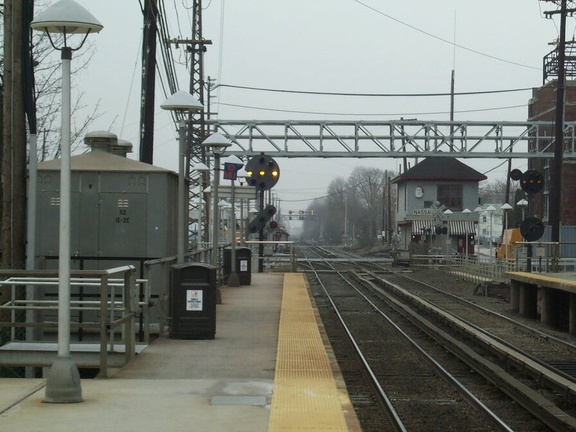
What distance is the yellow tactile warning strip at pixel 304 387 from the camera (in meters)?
8.73

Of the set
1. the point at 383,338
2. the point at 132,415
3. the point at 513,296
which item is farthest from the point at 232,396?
the point at 513,296

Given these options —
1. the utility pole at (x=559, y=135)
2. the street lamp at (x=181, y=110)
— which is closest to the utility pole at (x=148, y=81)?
the street lamp at (x=181, y=110)

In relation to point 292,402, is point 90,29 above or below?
above

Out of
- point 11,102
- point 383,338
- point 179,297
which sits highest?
point 11,102

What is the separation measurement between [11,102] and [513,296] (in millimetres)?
17325

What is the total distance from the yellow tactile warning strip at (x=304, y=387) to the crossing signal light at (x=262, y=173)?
9.49 m

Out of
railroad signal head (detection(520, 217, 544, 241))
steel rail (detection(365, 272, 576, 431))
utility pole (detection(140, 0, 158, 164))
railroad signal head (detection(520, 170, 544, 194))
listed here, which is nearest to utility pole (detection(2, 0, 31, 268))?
steel rail (detection(365, 272, 576, 431))

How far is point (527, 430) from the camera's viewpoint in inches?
403

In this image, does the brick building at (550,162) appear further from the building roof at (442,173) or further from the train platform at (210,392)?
the train platform at (210,392)

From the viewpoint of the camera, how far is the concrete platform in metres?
8.56

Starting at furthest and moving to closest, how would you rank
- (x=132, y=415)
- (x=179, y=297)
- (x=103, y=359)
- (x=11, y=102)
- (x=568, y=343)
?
(x=568, y=343) < (x=179, y=297) < (x=11, y=102) < (x=103, y=359) < (x=132, y=415)

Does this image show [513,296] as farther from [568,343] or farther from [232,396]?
[232,396]

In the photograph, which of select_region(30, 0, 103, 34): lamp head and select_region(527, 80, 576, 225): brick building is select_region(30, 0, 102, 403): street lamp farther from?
select_region(527, 80, 576, 225): brick building

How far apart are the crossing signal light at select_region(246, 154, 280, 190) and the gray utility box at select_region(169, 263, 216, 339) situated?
11720 mm
